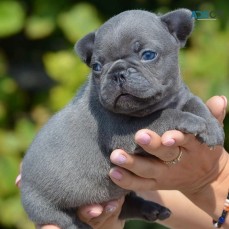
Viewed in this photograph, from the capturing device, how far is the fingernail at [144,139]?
2316 mm

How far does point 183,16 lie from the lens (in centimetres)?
247

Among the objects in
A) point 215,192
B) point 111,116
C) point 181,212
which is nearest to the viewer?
point 111,116

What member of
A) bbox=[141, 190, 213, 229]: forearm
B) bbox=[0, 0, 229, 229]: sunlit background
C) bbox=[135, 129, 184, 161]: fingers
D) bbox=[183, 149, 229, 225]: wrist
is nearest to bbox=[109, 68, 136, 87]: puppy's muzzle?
bbox=[135, 129, 184, 161]: fingers

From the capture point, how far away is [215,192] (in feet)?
9.16

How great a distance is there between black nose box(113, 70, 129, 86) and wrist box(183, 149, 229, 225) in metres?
0.68

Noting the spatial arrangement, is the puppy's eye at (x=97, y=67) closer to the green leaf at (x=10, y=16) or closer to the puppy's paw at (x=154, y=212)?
the puppy's paw at (x=154, y=212)

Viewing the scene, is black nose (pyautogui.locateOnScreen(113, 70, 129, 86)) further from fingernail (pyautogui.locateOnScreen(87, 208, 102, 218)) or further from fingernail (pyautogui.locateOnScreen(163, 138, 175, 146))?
fingernail (pyautogui.locateOnScreen(87, 208, 102, 218))

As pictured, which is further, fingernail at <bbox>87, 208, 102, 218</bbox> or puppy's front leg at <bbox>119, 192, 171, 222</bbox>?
puppy's front leg at <bbox>119, 192, 171, 222</bbox>

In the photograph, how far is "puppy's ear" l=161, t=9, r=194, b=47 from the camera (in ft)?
8.09

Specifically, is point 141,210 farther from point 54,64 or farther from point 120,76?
point 54,64

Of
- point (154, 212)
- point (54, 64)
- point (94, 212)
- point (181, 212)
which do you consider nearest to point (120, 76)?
point (94, 212)

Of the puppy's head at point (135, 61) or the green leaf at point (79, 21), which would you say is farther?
the green leaf at point (79, 21)

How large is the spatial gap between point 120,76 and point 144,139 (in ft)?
0.78

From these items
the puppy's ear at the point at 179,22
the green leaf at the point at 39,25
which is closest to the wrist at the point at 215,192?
the puppy's ear at the point at 179,22
